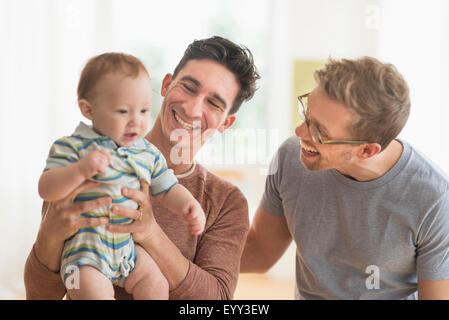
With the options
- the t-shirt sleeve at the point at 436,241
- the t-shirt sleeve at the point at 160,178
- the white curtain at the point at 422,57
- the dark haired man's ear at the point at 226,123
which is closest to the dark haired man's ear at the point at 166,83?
the dark haired man's ear at the point at 226,123

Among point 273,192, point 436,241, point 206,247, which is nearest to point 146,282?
point 206,247

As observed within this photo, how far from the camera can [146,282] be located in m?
0.96

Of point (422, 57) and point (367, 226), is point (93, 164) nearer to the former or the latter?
point (367, 226)

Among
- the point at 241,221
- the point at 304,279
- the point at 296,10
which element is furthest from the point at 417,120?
the point at 241,221

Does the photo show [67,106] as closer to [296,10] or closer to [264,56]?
[264,56]

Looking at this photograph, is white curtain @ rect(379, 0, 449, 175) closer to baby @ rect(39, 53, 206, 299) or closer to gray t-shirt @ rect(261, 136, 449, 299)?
gray t-shirt @ rect(261, 136, 449, 299)

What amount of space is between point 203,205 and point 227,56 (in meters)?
0.40

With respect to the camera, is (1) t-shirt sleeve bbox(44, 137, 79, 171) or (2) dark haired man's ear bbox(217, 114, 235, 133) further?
(2) dark haired man's ear bbox(217, 114, 235, 133)

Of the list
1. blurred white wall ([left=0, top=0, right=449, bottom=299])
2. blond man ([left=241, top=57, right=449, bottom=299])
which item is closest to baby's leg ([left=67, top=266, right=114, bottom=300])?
blond man ([left=241, top=57, right=449, bottom=299])

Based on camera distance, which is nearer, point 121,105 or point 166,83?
point 121,105

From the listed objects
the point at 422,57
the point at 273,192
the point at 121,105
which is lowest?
the point at 273,192

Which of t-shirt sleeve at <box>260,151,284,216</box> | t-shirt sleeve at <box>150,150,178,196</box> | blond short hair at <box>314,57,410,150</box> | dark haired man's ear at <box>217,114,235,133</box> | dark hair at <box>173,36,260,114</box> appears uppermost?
dark hair at <box>173,36,260,114</box>

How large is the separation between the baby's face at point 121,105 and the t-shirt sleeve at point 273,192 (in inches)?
29.4

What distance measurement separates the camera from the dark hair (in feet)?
3.90
